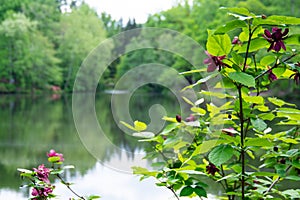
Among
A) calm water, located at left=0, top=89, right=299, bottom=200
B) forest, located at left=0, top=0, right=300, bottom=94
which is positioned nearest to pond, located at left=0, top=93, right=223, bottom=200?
calm water, located at left=0, top=89, right=299, bottom=200

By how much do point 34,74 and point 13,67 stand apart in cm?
148

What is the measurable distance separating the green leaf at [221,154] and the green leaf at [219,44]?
0.66 feet

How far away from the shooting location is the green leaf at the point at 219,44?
784 millimetres

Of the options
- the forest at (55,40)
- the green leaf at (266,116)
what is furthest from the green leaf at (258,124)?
the forest at (55,40)

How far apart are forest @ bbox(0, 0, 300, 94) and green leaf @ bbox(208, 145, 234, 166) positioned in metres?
17.7

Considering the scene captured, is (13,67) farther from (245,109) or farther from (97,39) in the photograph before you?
(245,109)

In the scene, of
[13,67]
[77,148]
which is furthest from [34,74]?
[77,148]

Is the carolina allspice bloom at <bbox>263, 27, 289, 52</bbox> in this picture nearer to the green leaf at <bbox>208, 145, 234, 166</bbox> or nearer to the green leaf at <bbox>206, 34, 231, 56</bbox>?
the green leaf at <bbox>206, 34, 231, 56</bbox>

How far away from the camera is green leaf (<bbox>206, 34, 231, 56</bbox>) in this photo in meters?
0.78

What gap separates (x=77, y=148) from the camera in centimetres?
685

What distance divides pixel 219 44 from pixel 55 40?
2803cm

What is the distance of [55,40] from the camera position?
90.5 ft

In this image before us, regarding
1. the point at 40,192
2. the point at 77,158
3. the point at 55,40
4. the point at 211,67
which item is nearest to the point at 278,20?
the point at 211,67

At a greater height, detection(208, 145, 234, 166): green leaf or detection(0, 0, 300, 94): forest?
detection(0, 0, 300, 94): forest
